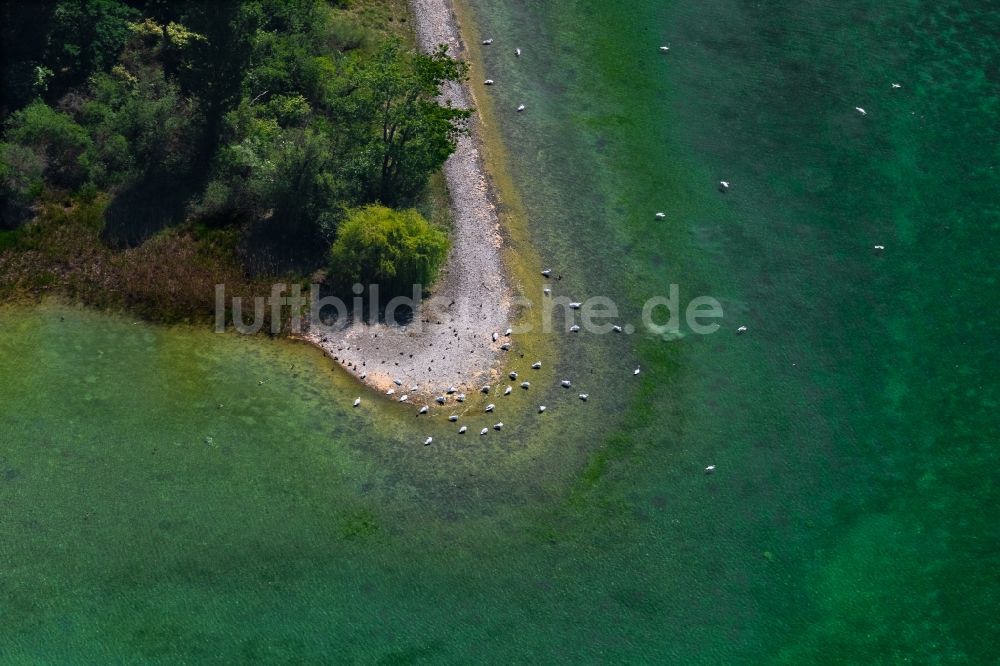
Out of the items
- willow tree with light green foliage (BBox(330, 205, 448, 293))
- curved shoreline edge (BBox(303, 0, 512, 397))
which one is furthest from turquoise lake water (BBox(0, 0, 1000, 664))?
willow tree with light green foliage (BBox(330, 205, 448, 293))

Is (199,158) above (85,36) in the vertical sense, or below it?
below

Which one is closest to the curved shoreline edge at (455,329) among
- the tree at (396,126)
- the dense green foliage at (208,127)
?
the tree at (396,126)

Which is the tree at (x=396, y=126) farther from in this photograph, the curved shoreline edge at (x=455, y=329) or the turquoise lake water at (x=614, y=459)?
the turquoise lake water at (x=614, y=459)

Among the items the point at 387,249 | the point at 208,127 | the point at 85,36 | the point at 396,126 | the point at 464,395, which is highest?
the point at 85,36

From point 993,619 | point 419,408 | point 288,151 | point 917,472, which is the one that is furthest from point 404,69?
point 993,619

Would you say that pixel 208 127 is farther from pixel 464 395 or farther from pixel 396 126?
pixel 464 395

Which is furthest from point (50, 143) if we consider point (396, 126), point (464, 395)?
point (464, 395)

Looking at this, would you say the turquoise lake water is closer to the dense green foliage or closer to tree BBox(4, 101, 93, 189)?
the dense green foliage

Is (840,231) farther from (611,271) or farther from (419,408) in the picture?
(419,408)
